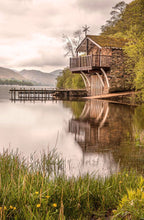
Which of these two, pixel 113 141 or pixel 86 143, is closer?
pixel 86 143

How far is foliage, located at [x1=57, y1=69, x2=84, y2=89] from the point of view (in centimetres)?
4389

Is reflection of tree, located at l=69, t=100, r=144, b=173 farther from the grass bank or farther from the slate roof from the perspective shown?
the slate roof

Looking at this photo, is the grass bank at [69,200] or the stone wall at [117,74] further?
the stone wall at [117,74]

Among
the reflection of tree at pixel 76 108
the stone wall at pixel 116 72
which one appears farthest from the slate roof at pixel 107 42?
the reflection of tree at pixel 76 108

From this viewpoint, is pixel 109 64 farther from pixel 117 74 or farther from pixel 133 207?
pixel 133 207

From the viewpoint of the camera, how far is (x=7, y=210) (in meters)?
3.66

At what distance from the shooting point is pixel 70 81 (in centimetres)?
5000

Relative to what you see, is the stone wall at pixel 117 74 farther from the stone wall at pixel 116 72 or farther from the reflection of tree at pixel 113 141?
the reflection of tree at pixel 113 141

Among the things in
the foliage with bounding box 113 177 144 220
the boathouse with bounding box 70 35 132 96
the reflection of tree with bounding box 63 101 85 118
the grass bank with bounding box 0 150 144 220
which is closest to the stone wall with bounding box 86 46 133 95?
the boathouse with bounding box 70 35 132 96

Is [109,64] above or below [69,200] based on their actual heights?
above

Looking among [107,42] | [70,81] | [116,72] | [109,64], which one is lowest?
[70,81]

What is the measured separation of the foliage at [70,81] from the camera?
43894 mm

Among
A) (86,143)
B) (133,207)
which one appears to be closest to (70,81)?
(86,143)

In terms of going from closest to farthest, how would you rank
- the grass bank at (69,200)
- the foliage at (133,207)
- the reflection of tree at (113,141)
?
the foliage at (133,207), the grass bank at (69,200), the reflection of tree at (113,141)
